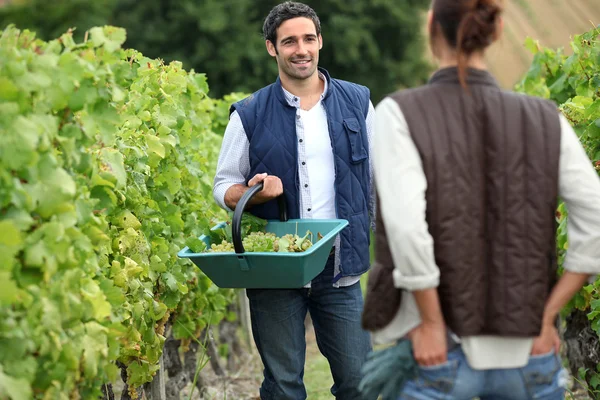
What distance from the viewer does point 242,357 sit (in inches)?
312

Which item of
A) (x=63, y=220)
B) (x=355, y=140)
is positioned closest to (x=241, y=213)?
(x=355, y=140)

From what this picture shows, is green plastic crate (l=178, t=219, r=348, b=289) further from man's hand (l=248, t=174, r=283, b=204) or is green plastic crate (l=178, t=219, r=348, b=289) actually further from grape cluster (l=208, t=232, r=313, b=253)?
man's hand (l=248, t=174, r=283, b=204)

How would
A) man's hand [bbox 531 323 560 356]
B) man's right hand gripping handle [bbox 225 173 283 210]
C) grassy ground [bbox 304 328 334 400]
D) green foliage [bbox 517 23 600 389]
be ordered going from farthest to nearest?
grassy ground [bbox 304 328 334 400]
green foliage [bbox 517 23 600 389]
man's right hand gripping handle [bbox 225 173 283 210]
man's hand [bbox 531 323 560 356]

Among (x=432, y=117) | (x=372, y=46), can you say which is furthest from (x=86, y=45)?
(x=372, y=46)

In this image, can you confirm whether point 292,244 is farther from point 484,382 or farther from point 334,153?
point 484,382

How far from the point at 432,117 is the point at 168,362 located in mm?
3737

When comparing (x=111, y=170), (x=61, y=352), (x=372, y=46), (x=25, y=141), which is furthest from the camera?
(x=372, y=46)

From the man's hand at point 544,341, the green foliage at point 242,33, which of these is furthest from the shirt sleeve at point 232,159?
the green foliage at point 242,33

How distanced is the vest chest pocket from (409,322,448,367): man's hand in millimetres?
1635

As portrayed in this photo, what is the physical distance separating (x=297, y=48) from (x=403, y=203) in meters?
1.83

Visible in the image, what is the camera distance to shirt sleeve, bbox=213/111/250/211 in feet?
15.1

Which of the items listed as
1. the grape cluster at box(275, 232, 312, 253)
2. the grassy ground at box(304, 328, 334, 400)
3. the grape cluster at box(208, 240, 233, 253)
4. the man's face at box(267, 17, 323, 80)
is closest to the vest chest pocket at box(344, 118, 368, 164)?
the man's face at box(267, 17, 323, 80)

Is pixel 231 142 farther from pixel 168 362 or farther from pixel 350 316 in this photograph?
pixel 168 362

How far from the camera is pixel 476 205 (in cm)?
300
